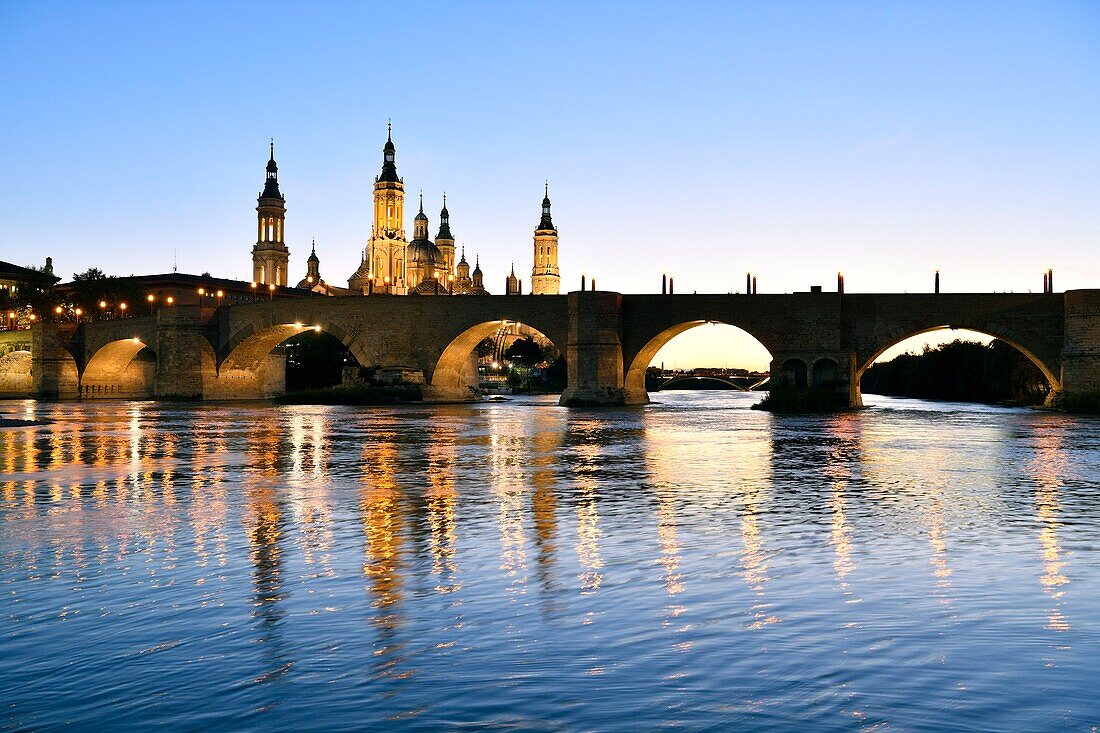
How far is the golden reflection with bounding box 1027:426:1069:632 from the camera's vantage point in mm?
8898

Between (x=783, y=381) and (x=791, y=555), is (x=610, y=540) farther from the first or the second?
(x=783, y=381)

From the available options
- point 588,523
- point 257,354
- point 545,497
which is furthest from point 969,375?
point 588,523

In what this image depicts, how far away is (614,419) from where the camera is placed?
47844 millimetres

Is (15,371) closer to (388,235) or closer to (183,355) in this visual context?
(183,355)

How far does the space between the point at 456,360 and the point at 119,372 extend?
39.0 meters

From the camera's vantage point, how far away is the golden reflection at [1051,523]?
890 centimetres

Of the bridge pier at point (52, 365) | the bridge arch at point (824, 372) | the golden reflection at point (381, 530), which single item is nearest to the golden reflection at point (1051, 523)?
the golden reflection at point (381, 530)

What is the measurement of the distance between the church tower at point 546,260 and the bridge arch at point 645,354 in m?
126

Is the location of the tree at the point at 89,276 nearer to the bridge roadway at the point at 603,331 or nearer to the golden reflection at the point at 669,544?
the bridge roadway at the point at 603,331

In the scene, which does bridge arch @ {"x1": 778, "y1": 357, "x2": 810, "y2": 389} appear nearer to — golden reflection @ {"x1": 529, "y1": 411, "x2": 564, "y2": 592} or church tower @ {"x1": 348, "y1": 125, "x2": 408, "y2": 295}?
golden reflection @ {"x1": 529, "y1": 411, "x2": 564, "y2": 592}

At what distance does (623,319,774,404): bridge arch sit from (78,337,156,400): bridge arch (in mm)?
41981

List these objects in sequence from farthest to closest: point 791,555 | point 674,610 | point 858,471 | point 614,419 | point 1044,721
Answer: point 614,419 → point 858,471 → point 791,555 → point 674,610 → point 1044,721

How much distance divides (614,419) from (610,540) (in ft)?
116

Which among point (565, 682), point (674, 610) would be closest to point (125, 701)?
point (565, 682)
